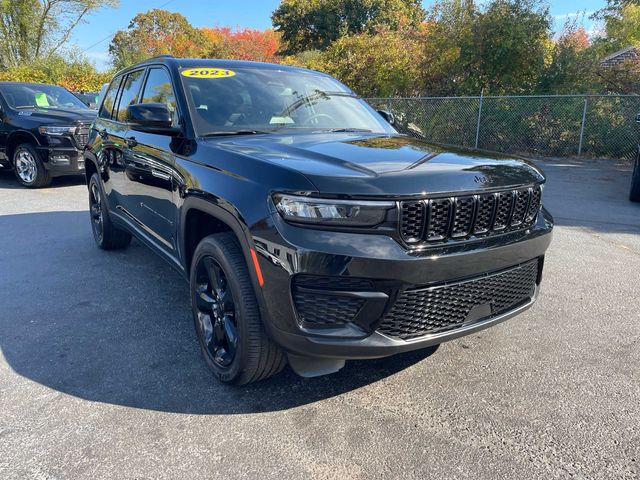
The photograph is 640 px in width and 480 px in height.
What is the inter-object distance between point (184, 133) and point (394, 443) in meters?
2.14

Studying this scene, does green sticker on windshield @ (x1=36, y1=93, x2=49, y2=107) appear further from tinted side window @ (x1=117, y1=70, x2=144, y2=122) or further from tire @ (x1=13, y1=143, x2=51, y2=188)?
tinted side window @ (x1=117, y1=70, x2=144, y2=122)

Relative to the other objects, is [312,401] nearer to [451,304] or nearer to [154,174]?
[451,304]

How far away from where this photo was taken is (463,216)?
225 centimetres

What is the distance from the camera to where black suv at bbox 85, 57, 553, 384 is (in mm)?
2061

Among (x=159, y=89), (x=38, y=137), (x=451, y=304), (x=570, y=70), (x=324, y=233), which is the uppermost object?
(x=570, y=70)

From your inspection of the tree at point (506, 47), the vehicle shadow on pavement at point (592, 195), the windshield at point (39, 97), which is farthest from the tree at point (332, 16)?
the windshield at point (39, 97)

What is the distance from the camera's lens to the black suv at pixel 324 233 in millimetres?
2061

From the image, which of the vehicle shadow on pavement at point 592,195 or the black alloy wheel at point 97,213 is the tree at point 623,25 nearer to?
the vehicle shadow on pavement at point 592,195

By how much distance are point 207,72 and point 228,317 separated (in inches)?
71.6

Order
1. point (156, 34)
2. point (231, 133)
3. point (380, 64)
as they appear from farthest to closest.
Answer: point (156, 34), point (380, 64), point (231, 133)

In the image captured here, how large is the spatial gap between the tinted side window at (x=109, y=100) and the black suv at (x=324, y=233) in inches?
67.6

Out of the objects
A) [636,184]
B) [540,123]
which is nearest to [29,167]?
[636,184]

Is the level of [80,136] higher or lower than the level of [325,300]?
higher

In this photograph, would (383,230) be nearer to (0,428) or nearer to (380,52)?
(0,428)
